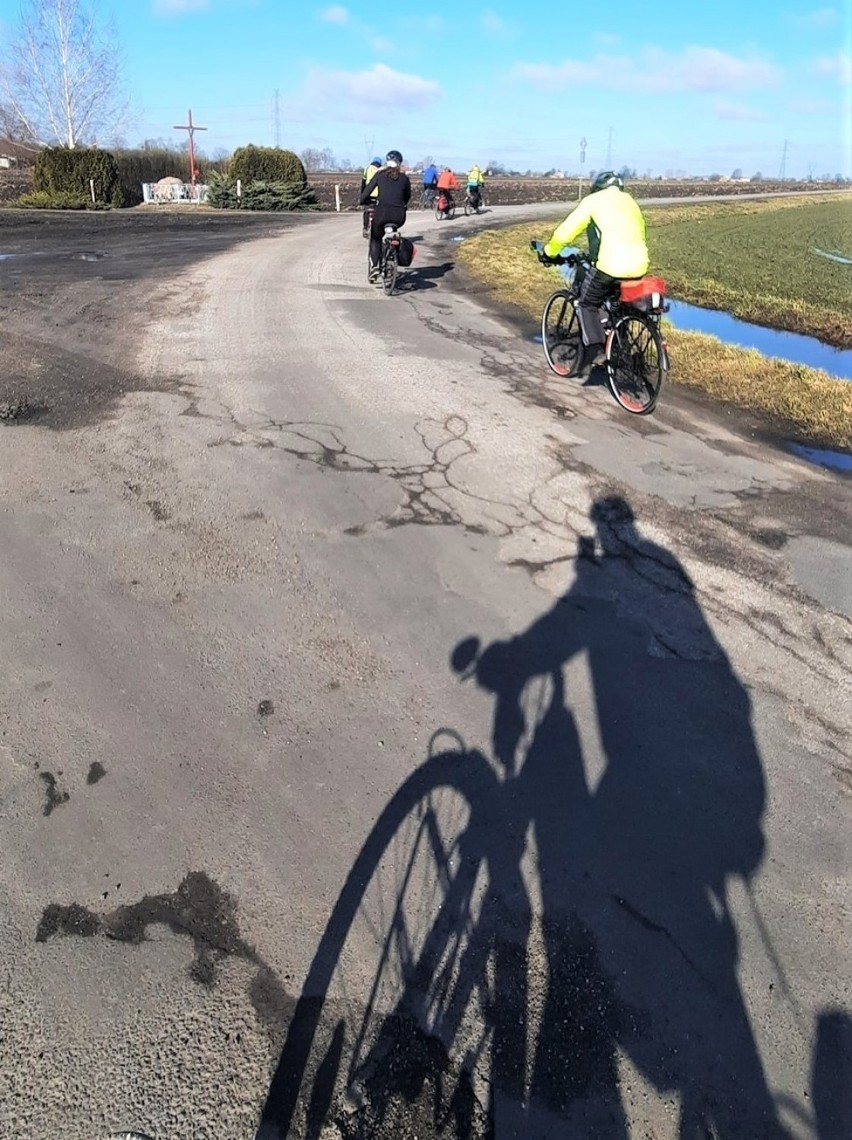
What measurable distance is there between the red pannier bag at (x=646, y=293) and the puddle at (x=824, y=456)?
1.80m

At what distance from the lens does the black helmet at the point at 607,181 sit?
761 cm

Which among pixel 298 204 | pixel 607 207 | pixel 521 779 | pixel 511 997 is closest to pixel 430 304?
pixel 607 207

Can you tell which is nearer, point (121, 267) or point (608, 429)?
point (608, 429)

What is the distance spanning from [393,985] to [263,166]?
4004 cm

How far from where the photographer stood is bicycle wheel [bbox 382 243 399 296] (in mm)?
12695

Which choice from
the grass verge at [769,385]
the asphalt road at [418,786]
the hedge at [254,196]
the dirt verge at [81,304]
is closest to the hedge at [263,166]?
the hedge at [254,196]

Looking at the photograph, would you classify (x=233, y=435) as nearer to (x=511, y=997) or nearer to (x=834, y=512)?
(x=834, y=512)

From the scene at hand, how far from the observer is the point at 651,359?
301 inches

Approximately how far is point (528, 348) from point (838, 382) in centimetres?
363

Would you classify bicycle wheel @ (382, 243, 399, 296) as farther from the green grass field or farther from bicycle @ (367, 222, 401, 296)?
the green grass field

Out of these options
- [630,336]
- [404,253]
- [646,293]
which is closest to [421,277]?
[404,253]

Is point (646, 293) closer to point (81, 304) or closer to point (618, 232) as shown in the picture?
point (618, 232)

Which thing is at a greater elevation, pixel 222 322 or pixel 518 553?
pixel 222 322

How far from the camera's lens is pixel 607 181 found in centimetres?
766
